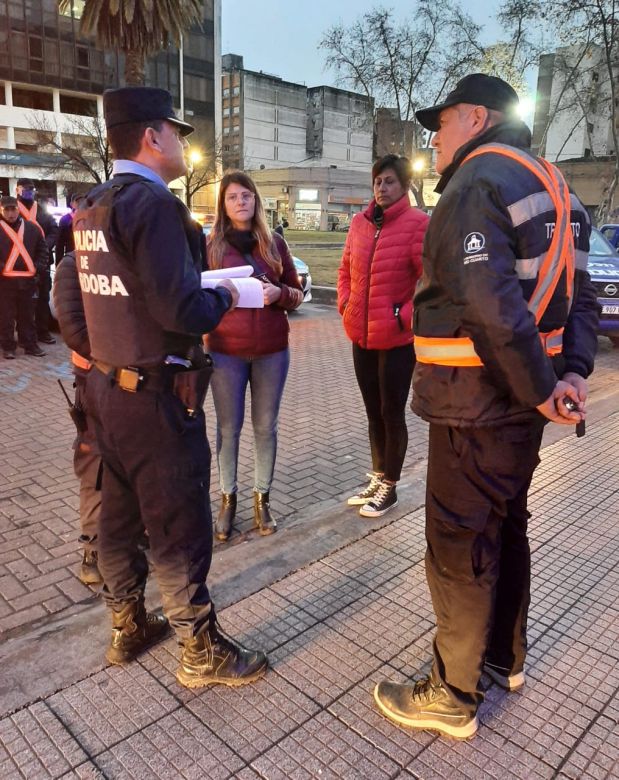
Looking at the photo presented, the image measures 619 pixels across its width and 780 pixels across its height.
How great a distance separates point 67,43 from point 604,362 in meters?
46.9

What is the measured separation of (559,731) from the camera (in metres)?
2.36

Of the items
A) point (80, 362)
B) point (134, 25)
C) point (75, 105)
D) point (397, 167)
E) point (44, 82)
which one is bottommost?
point (80, 362)

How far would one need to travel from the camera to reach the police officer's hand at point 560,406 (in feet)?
6.73

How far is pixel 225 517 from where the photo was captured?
385cm

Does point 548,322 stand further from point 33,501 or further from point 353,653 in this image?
point 33,501

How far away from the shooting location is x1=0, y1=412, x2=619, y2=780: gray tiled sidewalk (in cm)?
220


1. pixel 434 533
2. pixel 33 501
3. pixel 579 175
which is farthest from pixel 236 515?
pixel 579 175

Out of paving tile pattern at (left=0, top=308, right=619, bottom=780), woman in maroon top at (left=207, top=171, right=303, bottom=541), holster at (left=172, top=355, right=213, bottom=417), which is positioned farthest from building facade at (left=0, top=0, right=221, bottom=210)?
holster at (left=172, top=355, right=213, bottom=417)

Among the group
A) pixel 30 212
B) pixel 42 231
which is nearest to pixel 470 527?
pixel 42 231

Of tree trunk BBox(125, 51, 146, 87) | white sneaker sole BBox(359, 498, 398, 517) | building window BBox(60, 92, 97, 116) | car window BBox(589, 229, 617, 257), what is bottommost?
white sneaker sole BBox(359, 498, 398, 517)

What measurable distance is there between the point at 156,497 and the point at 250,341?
149 centimetres

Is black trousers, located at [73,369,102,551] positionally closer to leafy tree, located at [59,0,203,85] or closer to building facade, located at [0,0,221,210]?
leafy tree, located at [59,0,203,85]

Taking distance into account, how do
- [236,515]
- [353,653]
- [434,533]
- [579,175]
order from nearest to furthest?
1. [434,533]
2. [353,653]
3. [236,515]
4. [579,175]

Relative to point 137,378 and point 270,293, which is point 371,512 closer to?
point 270,293
